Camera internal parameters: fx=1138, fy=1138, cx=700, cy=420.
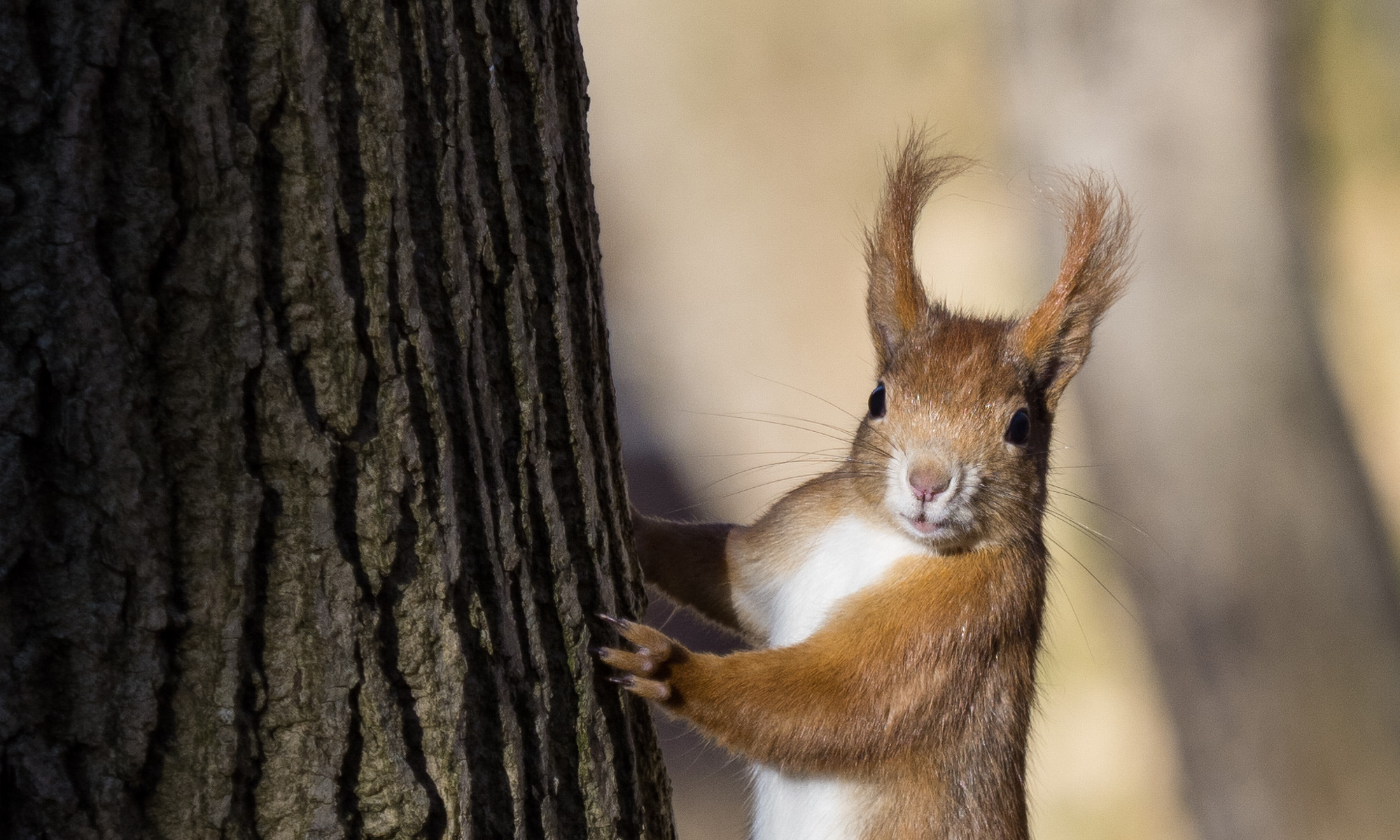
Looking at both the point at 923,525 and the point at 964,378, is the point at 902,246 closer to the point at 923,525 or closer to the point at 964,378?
the point at 964,378

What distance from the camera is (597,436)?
1.35m

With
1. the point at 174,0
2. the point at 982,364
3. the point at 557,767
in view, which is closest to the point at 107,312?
the point at 174,0

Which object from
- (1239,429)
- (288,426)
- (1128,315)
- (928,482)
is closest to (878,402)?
(928,482)

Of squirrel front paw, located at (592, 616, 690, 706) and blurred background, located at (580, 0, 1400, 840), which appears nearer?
squirrel front paw, located at (592, 616, 690, 706)

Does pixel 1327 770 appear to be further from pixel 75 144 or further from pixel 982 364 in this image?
pixel 75 144

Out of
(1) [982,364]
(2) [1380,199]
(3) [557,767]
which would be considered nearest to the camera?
(3) [557,767]

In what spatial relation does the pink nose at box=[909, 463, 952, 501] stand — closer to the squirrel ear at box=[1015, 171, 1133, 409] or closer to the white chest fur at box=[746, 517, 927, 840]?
the white chest fur at box=[746, 517, 927, 840]

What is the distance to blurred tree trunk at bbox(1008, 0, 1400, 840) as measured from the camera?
4.05 metres

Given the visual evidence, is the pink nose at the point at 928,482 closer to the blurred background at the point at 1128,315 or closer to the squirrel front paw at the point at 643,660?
the squirrel front paw at the point at 643,660

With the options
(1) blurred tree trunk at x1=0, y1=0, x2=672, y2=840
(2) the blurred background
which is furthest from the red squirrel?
(2) the blurred background

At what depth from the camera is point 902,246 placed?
2010mm

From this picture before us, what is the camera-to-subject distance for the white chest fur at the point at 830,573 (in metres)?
1.87

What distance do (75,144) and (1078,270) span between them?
1.53 m

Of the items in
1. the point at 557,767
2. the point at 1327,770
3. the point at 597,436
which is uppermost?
the point at 597,436
